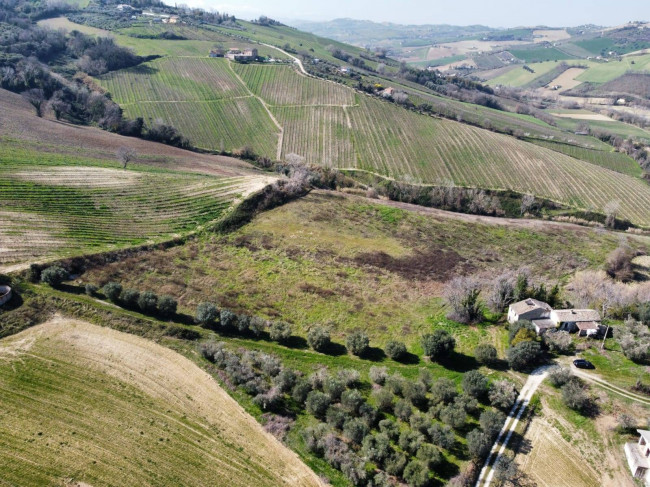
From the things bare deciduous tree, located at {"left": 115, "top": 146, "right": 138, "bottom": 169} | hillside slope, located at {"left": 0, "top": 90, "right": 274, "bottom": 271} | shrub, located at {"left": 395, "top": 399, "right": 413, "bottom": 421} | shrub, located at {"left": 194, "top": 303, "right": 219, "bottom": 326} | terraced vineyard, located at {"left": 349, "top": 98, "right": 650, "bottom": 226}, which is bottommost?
shrub, located at {"left": 395, "top": 399, "right": 413, "bottom": 421}

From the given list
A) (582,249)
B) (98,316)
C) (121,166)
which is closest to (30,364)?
(98,316)

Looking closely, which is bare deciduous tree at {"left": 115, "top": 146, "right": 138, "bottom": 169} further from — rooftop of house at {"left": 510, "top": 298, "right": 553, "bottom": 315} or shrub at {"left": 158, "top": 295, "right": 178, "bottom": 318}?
rooftop of house at {"left": 510, "top": 298, "right": 553, "bottom": 315}

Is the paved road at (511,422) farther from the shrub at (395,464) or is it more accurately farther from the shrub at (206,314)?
the shrub at (206,314)

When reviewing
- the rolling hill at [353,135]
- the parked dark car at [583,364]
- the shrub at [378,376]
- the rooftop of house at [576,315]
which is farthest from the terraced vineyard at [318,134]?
the parked dark car at [583,364]

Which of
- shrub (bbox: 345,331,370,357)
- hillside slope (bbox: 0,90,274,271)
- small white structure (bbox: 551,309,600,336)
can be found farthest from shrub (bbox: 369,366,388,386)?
hillside slope (bbox: 0,90,274,271)

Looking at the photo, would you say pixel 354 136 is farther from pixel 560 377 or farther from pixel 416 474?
pixel 416 474

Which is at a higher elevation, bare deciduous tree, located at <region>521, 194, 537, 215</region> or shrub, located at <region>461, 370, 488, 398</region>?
bare deciduous tree, located at <region>521, 194, 537, 215</region>

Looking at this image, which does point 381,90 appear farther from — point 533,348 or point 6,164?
point 533,348
